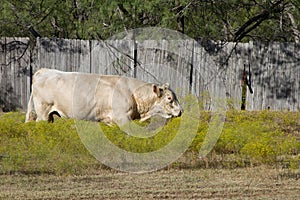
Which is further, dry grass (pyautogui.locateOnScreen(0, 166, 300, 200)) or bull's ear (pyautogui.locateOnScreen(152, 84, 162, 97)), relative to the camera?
bull's ear (pyautogui.locateOnScreen(152, 84, 162, 97))

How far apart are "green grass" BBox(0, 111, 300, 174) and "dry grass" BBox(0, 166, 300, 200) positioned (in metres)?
0.30

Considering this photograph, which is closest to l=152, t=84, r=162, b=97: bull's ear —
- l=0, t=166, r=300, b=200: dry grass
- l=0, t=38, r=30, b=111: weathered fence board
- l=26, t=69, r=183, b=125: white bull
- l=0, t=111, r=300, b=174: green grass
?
l=26, t=69, r=183, b=125: white bull

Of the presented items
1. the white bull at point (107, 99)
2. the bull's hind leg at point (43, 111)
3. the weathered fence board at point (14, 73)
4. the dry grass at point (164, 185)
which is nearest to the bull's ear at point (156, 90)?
the white bull at point (107, 99)

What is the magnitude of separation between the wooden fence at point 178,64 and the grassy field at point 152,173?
7.36 meters

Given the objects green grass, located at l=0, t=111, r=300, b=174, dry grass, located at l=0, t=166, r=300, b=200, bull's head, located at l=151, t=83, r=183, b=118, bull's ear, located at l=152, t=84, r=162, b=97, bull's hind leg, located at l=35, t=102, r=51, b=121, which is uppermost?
bull's ear, located at l=152, t=84, r=162, b=97

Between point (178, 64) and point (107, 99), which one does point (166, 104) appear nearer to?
point (107, 99)

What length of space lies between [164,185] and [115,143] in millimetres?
1483

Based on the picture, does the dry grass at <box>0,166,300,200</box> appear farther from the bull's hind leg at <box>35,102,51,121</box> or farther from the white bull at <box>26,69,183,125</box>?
the bull's hind leg at <box>35,102,51,121</box>

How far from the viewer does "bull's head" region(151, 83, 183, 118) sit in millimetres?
12211

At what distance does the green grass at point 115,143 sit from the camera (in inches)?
389

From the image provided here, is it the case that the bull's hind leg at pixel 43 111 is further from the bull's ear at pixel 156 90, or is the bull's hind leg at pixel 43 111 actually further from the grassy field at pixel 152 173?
the bull's ear at pixel 156 90

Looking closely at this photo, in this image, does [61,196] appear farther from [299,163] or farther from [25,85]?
[25,85]

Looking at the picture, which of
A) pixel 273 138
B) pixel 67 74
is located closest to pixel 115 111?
pixel 67 74

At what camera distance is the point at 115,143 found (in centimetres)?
1020
